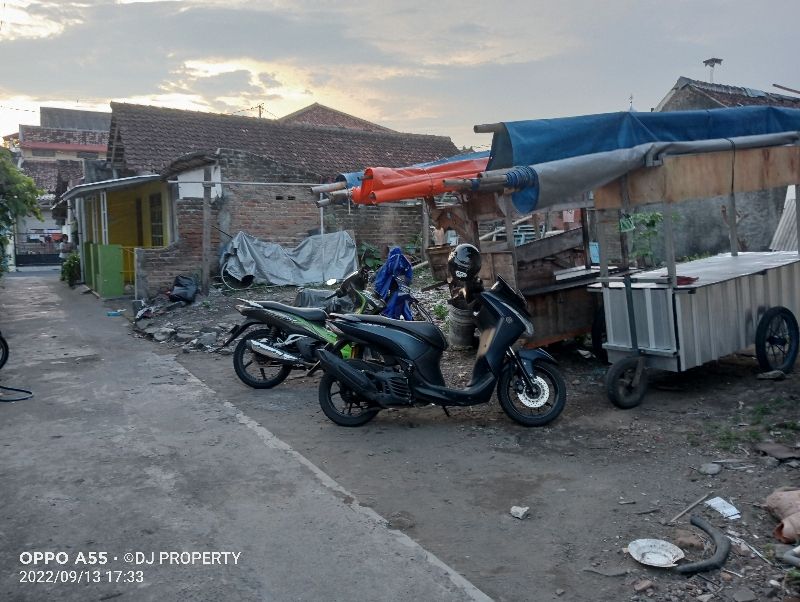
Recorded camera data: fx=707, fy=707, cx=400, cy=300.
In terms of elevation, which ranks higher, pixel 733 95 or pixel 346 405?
pixel 733 95

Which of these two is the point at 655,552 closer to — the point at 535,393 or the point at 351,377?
the point at 535,393

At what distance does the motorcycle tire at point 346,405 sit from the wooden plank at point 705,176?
9.50ft

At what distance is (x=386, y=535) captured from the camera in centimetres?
412

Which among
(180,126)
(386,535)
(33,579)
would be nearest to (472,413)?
(386,535)

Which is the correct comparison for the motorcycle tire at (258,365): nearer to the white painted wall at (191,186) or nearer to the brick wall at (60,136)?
the white painted wall at (191,186)

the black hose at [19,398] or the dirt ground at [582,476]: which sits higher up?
the black hose at [19,398]

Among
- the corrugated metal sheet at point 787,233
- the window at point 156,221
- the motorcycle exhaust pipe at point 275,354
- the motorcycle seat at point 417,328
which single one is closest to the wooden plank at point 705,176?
the motorcycle seat at point 417,328

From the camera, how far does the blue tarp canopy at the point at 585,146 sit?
611cm

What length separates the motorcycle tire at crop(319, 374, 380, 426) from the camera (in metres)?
6.26

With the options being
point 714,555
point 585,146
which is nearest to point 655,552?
point 714,555

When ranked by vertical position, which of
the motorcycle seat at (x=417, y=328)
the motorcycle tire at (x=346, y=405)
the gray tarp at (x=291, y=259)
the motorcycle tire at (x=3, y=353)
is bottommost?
the motorcycle tire at (x=346, y=405)

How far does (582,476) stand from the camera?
4953 millimetres

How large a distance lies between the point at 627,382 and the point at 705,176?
205 centimetres

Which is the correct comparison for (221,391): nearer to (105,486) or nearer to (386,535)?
(105,486)
